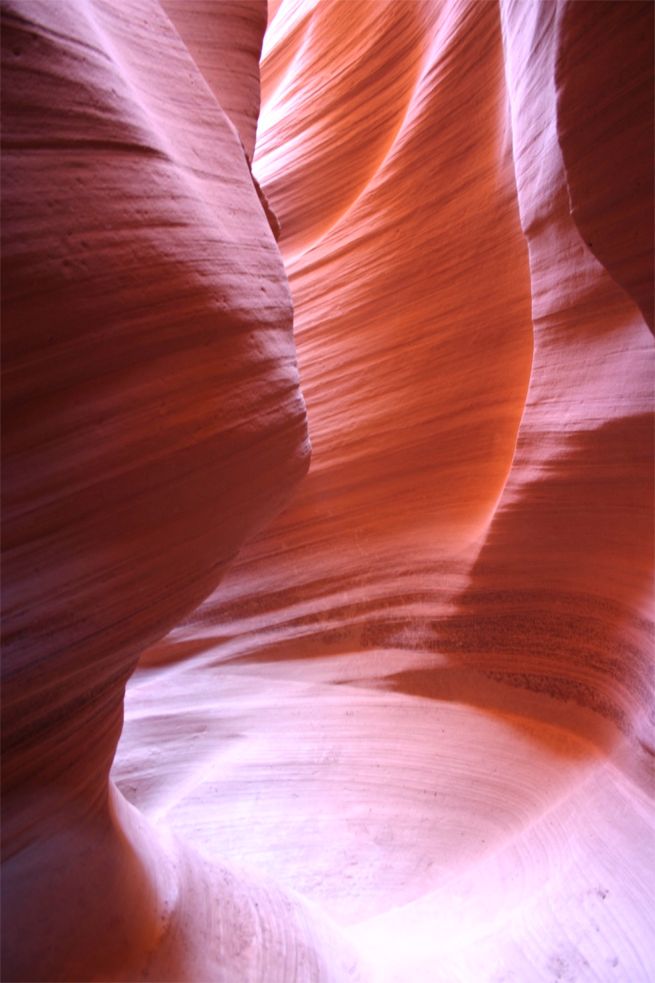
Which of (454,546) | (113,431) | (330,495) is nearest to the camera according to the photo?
(113,431)

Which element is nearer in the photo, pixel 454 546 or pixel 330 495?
pixel 454 546

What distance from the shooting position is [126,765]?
2.37 metres

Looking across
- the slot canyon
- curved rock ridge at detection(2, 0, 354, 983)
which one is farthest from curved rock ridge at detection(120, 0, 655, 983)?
curved rock ridge at detection(2, 0, 354, 983)

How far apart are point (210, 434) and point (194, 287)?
0.22 m

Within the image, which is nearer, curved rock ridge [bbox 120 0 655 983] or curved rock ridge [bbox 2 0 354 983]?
curved rock ridge [bbox 2 0 354 983]

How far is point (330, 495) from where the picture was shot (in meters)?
3.02

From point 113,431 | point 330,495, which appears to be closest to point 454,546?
point 330,495

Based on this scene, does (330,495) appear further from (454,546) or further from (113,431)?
(113,431)

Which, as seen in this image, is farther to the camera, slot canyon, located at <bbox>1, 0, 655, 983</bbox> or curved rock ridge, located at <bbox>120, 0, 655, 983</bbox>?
curved rock ridge, located at <bbox>120, 0, 655, 983</bbox>

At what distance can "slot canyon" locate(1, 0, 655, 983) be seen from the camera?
1.04 meters

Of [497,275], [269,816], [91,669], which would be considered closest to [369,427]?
[497,275]

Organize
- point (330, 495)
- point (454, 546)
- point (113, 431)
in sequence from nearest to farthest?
point (113, 431) → point (454, 546) → point (330, 495)

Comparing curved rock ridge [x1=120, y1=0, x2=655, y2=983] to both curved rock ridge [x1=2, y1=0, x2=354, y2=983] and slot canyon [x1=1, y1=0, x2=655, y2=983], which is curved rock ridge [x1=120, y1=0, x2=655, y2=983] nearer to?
slot canyon [x1=1, y1=0, x2=655, y2=983]

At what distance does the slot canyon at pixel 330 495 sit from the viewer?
3.41ft
